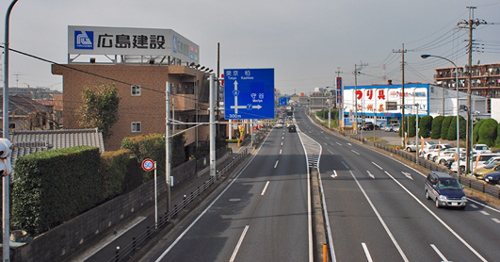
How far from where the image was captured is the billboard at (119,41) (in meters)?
33.5

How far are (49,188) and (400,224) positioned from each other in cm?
1467

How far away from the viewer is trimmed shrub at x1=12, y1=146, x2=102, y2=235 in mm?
11359

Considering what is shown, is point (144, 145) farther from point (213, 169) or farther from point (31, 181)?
point (31, 181)

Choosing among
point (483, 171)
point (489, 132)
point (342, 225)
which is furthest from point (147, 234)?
point (489, 132)

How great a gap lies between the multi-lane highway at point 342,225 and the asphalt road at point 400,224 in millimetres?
36

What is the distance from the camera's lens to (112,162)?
16.5 meters

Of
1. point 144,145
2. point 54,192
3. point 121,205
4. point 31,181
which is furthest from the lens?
point 144,145

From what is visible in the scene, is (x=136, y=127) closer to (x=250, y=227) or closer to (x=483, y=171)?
(x=250, y=227)

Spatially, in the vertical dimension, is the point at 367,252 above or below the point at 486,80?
below

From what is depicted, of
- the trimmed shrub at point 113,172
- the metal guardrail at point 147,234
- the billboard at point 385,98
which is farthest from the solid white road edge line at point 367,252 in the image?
the billboard at point 385,98

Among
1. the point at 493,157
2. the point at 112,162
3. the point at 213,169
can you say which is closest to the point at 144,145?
the point at 112,162

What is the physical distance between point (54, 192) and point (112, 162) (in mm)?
4396

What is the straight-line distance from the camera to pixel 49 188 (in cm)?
1193

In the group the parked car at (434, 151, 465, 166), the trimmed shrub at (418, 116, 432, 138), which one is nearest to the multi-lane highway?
the parked car at (434, 151, 465, 166)
